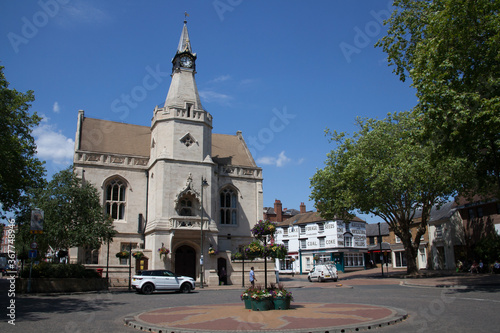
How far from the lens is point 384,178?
3106cm

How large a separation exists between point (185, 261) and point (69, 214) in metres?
11.1

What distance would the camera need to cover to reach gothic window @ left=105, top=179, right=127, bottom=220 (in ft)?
120

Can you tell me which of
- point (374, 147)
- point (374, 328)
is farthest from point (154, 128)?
point (374, 328)

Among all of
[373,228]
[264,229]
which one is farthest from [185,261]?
[373,228]

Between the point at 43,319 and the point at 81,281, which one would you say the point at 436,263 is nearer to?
the point at 81,281

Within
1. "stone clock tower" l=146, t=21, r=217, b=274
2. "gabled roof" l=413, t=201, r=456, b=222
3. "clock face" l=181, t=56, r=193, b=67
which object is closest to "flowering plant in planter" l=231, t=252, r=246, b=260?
"stone clock tower" l=146, t=21, r=217, b=274

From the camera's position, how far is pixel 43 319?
13000mm

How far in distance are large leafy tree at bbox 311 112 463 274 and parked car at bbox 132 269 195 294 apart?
16.0 meters

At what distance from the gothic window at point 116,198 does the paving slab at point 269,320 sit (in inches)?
921

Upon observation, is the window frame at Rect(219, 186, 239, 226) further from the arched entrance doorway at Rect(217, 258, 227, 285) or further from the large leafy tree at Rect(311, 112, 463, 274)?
the large leafy tree at Rect(311, 112, 463, 274)

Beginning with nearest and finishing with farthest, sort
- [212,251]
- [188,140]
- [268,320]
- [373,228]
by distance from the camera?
[268,320]
[212,251]
[188,140]
[373,228]

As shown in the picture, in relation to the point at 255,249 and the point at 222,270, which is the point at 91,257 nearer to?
the point at 222,270

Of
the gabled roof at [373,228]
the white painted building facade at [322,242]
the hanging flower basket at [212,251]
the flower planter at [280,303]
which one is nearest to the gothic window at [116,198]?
the hanging flower basket at [212,251]

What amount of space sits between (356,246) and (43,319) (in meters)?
57.7
